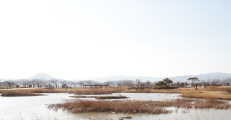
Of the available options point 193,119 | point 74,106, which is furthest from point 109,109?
point 193,119

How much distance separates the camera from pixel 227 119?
20922mm

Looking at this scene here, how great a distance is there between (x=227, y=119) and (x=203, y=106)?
8236 millimetres

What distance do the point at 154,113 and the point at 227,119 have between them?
21.4 feet

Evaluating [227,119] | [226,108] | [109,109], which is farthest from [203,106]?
[109,109]

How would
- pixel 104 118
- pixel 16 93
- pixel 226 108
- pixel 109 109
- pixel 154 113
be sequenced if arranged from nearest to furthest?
pixel 104 118 → pixel 154 113 → pixel 109 109 → pixel 226 108 → pixel 16 93

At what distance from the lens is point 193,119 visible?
2067cm

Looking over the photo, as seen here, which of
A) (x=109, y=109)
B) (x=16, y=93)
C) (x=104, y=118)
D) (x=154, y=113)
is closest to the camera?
(x=104, y=118)

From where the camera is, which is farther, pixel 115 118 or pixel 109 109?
pixel 109 109

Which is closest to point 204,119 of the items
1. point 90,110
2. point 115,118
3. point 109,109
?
point 115,118

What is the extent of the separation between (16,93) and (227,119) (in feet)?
145

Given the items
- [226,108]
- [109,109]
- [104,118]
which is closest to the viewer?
[104,118]

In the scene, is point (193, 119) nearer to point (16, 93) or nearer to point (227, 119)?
point (227, 119)

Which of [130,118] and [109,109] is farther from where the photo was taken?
[109,109]

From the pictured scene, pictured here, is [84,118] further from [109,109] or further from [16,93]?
[16,93]
